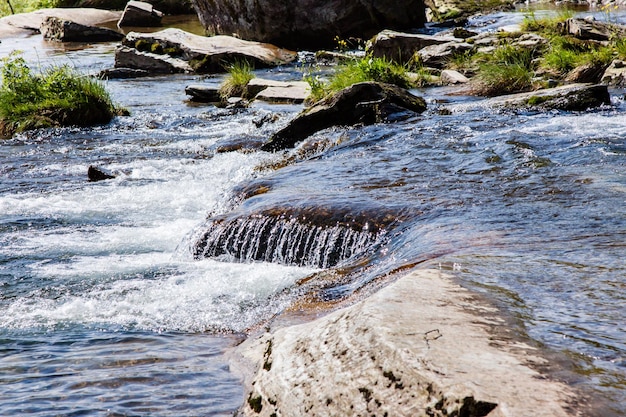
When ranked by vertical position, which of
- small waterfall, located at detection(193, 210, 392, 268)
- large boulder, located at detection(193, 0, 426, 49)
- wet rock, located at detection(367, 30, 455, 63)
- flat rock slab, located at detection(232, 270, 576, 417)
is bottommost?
small waterfall, located at detection(193, 210, 392, 268)

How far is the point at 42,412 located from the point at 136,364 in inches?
29.8

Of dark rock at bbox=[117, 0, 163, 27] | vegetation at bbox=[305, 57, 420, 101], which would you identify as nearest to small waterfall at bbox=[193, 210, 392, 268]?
vegetation at bbox=[305, 57, 420, 101]

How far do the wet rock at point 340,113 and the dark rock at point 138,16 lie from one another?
2491 centimetres

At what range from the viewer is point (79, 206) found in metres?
9.09

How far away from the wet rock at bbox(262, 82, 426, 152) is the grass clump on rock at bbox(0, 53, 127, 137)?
494 centimetres

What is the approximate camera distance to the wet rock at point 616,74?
1267cm

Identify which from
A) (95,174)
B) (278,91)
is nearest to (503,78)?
(278,91)

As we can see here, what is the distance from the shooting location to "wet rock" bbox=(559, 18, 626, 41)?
14992 mm

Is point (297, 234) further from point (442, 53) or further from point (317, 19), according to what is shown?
point (317, 19)

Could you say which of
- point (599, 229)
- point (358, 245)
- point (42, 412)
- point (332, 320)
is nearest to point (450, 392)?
point (332, 320)

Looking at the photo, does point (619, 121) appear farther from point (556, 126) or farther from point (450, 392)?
point (450, 392)

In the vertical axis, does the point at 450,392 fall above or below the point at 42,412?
above

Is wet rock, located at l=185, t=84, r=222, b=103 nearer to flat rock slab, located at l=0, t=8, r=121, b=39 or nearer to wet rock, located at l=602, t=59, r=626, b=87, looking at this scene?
wet rock, located at l=602, t=59, r=626, b=87

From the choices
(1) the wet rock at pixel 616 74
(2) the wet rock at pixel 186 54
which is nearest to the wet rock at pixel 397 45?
(2) the wet rock at pixel 186 54
